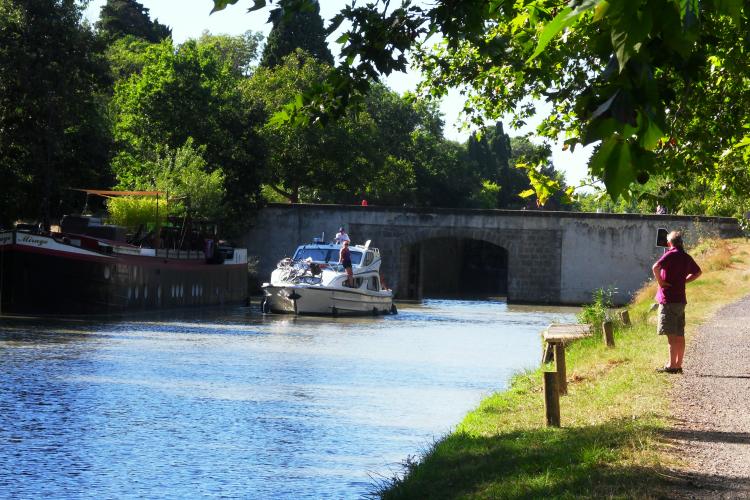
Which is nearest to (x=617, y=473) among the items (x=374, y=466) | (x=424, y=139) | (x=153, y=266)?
(x=374, y=466)

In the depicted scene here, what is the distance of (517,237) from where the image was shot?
2440 inches

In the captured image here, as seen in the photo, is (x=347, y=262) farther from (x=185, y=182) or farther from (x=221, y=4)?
(x=221, y=4)

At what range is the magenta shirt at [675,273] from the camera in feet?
47.8

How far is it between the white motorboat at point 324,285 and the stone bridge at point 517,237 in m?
→ 19.6

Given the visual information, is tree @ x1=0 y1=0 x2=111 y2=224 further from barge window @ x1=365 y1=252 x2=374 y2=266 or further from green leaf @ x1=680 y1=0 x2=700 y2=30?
green leaf @ x1=680 y1=0 x2=700 y2=30

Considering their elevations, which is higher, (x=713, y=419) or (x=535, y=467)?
(x=713, y=419)

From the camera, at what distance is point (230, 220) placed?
2301 inches

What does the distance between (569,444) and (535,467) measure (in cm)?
82

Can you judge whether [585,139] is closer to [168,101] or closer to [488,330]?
[488,330]

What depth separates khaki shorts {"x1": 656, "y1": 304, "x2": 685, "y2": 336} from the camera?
14.0m

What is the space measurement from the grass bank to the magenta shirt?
90 cm

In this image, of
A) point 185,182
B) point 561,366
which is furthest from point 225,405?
point 185,182

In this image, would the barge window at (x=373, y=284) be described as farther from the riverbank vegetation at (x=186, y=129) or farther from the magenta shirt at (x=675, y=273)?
the magenta shirt at (x=675, y=273)

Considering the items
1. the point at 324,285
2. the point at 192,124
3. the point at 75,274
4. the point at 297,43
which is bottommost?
the point at 324,285
